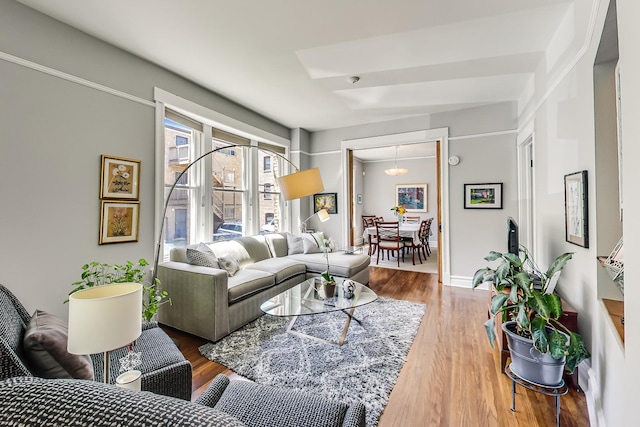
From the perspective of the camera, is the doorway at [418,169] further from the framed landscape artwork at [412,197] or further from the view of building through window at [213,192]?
the view of building through window at [213,192]

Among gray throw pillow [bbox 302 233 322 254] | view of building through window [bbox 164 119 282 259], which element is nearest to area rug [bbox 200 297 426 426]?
gray throw pillow [bbox 302 233 322 254]

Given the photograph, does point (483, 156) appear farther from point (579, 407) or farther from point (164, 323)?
point (164, 323)

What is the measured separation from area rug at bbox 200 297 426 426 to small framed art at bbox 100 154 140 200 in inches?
63.7

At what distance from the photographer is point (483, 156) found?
4062mm

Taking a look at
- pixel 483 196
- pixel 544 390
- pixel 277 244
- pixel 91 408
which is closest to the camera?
pixel 91 408

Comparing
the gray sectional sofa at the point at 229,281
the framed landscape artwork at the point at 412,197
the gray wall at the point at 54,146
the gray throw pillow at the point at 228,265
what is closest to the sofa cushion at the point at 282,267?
the gray sectional sofa at the point at 229,281

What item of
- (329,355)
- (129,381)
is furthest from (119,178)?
(329,355)

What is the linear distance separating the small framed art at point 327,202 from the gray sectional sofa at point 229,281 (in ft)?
4.52

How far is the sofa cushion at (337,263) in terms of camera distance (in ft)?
12.1

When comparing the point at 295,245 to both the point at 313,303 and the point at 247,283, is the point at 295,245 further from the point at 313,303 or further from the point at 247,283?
the point at 313,303

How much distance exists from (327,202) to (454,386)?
12.4ft

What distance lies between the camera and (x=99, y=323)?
104cm

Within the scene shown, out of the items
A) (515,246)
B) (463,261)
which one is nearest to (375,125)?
(463,261)

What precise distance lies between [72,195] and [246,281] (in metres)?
1.66
